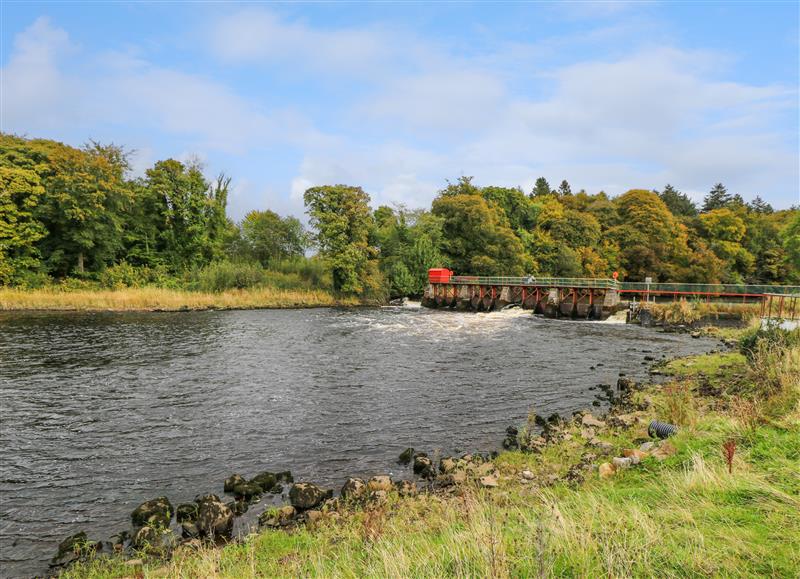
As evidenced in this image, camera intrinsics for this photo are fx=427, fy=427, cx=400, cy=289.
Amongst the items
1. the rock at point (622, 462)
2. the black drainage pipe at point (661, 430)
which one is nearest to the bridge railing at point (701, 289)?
the black drainage pipe at point (661, 430)

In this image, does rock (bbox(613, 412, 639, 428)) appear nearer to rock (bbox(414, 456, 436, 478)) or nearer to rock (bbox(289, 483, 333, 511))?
rock (bbox(414, 456, 436, 478))

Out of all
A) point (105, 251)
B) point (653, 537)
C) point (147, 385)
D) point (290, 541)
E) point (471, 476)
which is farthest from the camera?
point (105, 251)

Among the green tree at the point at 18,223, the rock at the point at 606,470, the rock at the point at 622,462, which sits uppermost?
the green tree at the point at 18,223

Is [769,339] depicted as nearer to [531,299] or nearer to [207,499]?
[207,499]

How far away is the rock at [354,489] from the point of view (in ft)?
28.2

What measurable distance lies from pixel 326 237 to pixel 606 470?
45.9 m

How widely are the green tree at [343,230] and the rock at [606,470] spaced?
143 feet

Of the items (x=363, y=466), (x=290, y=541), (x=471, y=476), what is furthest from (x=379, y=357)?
(x=290, y=541)

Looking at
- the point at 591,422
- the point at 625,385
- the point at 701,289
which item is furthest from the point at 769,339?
the point at 701,289

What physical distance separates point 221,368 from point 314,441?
970 cm

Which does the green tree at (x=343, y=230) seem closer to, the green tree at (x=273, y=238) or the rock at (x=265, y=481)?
the green tree at (x=273, y=238)

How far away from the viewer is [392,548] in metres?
4.87

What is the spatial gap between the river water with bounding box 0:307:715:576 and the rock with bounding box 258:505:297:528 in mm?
1545

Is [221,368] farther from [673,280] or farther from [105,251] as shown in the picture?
[673,280]
